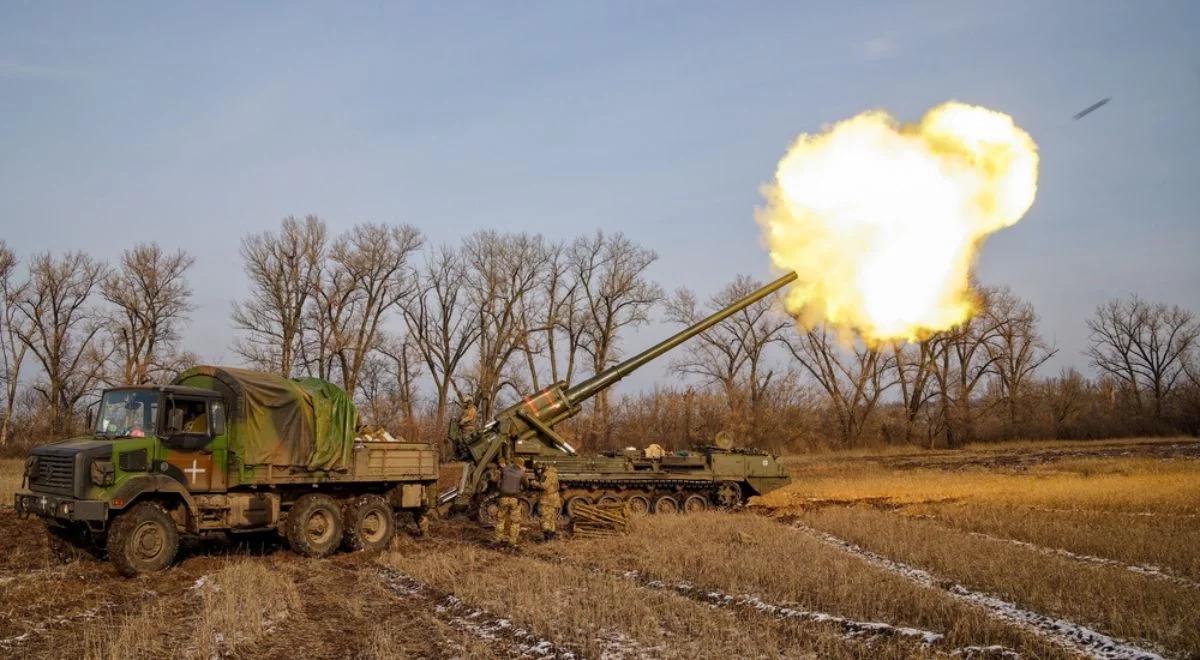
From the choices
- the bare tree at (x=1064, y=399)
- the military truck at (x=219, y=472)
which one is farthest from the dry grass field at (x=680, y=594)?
the bare tree at (x=1064, y=399)

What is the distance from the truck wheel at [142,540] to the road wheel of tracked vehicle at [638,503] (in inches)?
460

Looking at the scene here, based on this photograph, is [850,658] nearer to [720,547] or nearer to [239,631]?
[239,631]

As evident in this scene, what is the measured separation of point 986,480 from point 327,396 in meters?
22.4

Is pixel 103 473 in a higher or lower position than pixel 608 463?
higher

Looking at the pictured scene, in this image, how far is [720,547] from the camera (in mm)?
14883

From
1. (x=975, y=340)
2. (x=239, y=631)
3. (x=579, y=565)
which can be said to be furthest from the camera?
(x=975, y=340)

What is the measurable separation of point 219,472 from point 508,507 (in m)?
5.20

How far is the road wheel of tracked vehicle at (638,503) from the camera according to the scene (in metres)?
22.6

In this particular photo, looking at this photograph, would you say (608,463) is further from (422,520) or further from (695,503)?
(422,520)

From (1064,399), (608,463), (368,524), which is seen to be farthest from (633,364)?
(1064,399)

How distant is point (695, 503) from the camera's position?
78.1 ft

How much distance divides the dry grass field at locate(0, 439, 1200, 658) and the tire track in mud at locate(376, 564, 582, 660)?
0.04 meters

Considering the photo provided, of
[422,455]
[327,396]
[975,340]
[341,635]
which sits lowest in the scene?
[341,635]

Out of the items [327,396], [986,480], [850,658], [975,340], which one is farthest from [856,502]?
[975,340]
